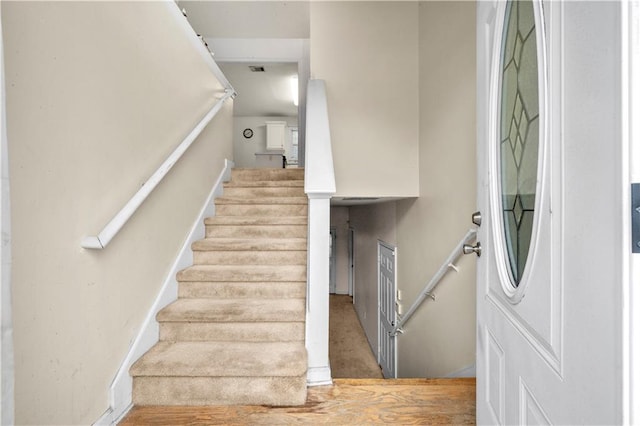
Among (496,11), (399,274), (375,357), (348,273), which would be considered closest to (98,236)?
(496,11)

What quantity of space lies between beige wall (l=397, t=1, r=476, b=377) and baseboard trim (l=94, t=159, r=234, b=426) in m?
1.85

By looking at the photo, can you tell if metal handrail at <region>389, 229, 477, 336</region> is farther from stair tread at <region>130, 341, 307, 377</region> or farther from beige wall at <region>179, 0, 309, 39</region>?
beige wall at <region>179, 0, 309, 39</region>

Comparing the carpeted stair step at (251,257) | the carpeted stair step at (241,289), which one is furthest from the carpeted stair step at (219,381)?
the carpeted stair step at (251,257)

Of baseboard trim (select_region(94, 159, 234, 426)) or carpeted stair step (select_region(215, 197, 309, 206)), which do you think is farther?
carpeted stair step (select_region(215, 197, 309, 206))

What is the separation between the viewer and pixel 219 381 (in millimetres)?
1515

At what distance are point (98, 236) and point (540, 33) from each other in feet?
5.32

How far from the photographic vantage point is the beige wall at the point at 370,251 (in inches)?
154

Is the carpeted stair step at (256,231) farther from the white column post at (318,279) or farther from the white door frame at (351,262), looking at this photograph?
the white door frame at (351,262)

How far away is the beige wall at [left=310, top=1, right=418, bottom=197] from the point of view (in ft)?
9.82

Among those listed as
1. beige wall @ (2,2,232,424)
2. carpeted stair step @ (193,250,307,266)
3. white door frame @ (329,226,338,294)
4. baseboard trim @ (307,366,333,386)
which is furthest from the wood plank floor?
white door frame @ (329,226,338,294)

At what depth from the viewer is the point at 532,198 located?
2.48 ft

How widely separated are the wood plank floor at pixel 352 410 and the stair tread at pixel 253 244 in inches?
40.8

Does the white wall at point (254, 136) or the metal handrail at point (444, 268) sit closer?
the metal handrail at point (444, 268)
